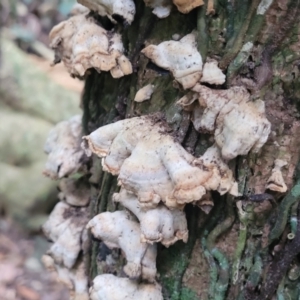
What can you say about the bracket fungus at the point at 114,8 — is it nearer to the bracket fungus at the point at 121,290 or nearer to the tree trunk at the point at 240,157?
the tree trunk at the point at 240,157

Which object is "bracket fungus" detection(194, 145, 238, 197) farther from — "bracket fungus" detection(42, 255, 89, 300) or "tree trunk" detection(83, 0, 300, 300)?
"bracket fungus" detection(42, 255, 89, 300)

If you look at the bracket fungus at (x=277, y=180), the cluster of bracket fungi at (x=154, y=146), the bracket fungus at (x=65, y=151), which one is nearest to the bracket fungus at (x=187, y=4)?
the cluster of bracket fungi at (x=154, y=146)

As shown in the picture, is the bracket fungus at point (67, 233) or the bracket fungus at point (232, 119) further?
the bracket fungus at point (67, 233)

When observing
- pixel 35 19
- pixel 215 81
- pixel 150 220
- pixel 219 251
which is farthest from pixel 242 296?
pixel 35 19

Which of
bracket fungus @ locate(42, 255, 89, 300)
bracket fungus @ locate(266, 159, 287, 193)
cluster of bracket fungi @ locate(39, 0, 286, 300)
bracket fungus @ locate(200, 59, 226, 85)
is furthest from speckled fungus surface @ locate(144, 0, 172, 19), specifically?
bracket fungus @ locate(42, 255, 89, 300)

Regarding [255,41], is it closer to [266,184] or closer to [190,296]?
[266,184]

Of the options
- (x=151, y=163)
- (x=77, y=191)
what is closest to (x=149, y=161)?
(x=151, y=163)

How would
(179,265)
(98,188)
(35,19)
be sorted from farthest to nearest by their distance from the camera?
(35,19), (98,188), (179,265)

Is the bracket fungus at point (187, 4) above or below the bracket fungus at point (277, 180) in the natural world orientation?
above

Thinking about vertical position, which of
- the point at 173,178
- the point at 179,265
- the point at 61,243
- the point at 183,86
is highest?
the point at 183,86
